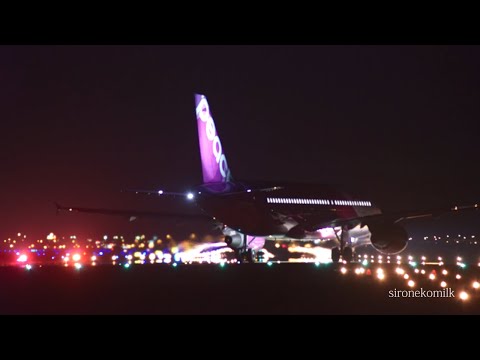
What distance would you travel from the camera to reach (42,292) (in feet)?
69.4

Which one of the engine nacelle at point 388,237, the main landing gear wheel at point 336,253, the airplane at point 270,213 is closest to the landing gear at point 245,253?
the airplane at point 270,213

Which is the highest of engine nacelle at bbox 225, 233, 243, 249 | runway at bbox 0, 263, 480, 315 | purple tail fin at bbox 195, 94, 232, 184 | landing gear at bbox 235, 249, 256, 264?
purple tail fin at bbox 195, 94, 232, 184

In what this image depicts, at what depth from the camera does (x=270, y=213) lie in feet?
135

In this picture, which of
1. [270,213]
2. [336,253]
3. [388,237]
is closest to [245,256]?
[270,213]

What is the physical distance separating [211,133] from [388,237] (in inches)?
486

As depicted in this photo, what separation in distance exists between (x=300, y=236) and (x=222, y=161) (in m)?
6.63

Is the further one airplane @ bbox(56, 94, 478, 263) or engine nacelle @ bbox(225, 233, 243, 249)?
engine nacelle @ bbox(225, 233, 243, 249)

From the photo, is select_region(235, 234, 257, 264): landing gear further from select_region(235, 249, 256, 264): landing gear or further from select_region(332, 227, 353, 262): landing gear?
select_region(332, 227, 353, 262): landing gear

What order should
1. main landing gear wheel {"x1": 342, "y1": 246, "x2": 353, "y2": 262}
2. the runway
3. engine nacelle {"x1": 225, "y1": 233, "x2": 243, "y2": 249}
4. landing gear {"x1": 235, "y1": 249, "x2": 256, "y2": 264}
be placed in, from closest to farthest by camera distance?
the runway < main landing gear wheel {"x1": 342, "y1": 246, "x2": 353, "y2": 262} < landing gear {"x1": 235, "y1": 249, "x2": 256, "y2": 264} < engine nacelle {"x1": 225, "y1": 233, "x2": 243, "y2": 249}

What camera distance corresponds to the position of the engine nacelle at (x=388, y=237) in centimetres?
4081

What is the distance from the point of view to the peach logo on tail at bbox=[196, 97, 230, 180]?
42.3 m

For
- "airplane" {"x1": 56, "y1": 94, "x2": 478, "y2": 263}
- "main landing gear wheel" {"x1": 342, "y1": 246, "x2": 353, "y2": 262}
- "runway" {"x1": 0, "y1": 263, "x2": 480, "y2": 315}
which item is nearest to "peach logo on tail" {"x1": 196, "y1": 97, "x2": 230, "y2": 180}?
"airplane" {"x1": 56, "y1": 94, "x2": 478, "y2": 263}
